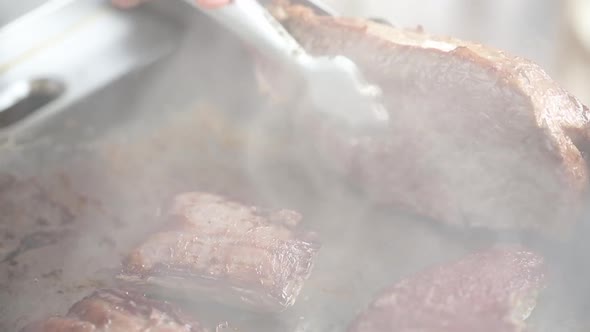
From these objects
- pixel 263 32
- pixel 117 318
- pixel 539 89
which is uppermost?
pixel 539 89

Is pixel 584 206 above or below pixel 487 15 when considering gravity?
below

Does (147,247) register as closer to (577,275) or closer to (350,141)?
(350,141)

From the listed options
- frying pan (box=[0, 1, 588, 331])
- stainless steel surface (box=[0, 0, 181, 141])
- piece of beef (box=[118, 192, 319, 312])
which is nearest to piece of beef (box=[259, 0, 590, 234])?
→ frying pan (box=[0, 1, 588, 331])

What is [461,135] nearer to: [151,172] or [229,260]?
[229,260]

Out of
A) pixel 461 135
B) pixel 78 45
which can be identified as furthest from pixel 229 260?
pixel 78 45

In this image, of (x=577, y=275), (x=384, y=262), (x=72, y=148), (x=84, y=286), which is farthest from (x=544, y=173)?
(x=72, y=148)

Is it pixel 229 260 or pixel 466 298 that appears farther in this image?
pixel 229 260

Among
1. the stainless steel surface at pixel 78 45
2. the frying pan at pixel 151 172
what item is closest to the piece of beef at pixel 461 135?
the frying pan at pixel 151 172
